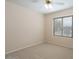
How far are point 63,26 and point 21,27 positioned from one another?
248 centimetres

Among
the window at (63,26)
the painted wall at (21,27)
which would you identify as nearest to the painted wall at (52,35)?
the window at (63,26)

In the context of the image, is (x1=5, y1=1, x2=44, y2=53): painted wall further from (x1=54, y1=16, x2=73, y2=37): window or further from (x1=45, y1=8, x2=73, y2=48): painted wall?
(x1=54, y1=16, x2=73, y2=37): window

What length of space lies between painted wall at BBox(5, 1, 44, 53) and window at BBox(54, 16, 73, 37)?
42.0 inches

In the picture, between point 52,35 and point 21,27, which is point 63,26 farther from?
point 21,27

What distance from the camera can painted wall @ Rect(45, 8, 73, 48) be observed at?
4.84 metres

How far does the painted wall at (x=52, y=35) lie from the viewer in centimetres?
484

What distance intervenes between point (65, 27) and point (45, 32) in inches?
66.5

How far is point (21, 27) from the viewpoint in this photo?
4707 mm

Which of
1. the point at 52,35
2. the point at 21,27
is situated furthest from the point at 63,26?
the point at 21,27

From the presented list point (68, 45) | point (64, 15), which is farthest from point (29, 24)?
point (68, 45)

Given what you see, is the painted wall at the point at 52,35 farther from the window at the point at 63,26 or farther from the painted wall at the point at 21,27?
the painted wall at the point at 21,27

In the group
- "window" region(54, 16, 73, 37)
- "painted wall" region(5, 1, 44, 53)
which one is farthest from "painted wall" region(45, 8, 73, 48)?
"painted wall" region(5, 1, 44, 53)

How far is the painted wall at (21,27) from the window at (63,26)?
107cm
